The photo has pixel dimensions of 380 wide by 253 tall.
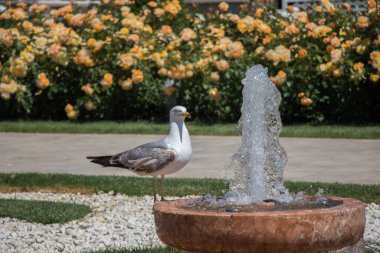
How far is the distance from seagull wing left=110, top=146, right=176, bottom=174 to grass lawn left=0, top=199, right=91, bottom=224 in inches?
21.1

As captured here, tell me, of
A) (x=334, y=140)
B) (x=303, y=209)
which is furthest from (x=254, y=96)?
(x=334, y=140)

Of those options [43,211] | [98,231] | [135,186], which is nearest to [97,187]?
[135,186]

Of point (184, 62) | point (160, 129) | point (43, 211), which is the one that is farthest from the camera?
point (184, 62)

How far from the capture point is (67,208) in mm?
6840

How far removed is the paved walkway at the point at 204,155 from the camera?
8211 mm

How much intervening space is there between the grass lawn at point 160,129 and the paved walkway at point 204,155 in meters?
0.21

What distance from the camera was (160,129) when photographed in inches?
423

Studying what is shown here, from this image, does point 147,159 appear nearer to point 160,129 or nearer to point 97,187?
point 97,187

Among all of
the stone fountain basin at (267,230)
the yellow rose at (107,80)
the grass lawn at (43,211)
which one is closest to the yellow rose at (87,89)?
A: the yellow rose at (107,80)

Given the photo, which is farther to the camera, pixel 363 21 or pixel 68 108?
pixel 68 108

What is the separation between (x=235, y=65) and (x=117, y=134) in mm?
1820

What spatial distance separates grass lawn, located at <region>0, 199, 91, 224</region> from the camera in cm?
656

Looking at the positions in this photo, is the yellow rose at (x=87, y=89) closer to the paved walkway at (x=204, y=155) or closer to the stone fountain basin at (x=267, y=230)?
the paved walkway at (x=204, y=155)

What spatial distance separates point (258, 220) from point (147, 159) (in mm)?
2554
